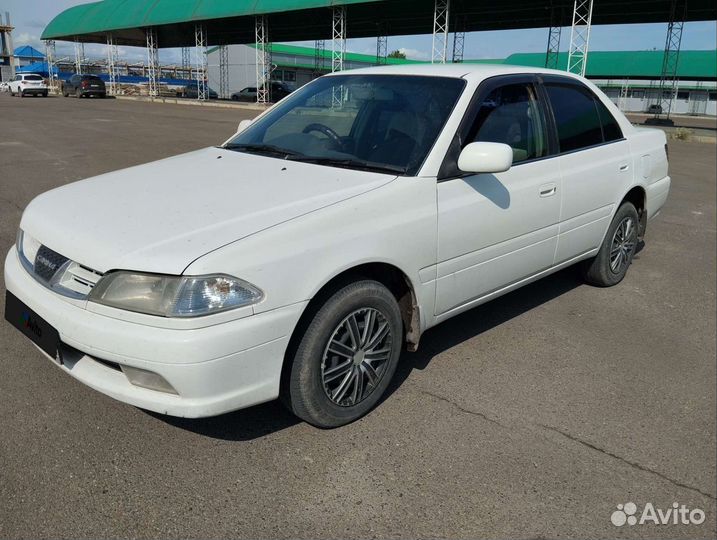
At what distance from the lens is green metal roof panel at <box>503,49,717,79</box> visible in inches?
1768

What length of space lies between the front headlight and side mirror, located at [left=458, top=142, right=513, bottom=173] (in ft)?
4.62

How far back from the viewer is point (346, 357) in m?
2.91

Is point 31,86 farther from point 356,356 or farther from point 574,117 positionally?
point 356,356

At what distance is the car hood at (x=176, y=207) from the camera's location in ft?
8.11

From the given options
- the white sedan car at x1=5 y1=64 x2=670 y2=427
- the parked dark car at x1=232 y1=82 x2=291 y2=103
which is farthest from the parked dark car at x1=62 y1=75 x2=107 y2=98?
the white sedan car at x1=5 y1=64 x2=670 y2=427

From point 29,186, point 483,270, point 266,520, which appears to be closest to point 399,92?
point 483,270

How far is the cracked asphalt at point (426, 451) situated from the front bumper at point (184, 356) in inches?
14.1

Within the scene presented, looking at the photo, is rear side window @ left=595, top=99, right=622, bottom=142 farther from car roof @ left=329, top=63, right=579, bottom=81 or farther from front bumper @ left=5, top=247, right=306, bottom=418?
front bumper @ left=5, top=247, right=306, bottom=418

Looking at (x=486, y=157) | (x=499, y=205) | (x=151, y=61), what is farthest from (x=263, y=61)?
(x=486, y=157)

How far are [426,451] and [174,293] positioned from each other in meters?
1.38

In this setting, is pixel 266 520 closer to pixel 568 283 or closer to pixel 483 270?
pixel 483 270

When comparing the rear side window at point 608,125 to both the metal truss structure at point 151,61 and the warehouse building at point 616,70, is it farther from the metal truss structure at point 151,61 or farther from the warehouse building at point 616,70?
the warehouse building at point 616,70

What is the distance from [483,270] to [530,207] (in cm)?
59

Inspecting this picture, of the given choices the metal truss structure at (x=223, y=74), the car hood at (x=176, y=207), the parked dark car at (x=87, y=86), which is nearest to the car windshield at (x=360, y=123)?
the car hood at (x=176, y=207)
